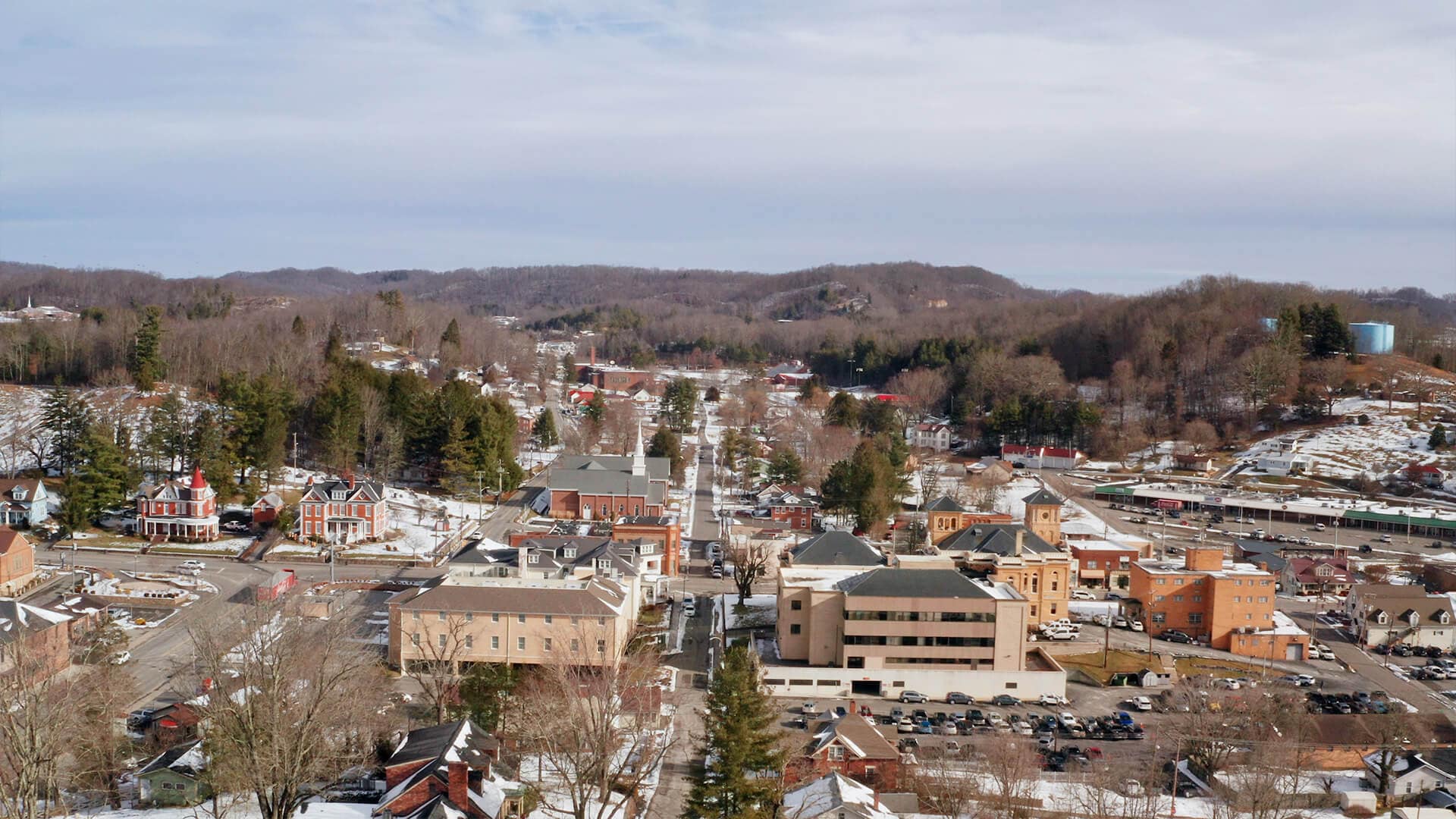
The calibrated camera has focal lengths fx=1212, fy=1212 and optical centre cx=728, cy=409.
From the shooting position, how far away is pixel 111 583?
30.8 meters

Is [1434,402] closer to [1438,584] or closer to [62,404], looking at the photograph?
[1438,584]

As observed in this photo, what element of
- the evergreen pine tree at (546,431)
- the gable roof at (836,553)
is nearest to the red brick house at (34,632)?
the gable roof at (836,553)

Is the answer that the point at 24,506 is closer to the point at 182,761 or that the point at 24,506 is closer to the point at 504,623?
the point at 504,623

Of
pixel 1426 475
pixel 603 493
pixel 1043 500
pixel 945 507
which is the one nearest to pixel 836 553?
pixel 945 507

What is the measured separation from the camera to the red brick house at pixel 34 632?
21.8m

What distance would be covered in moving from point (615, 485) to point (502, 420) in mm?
5997

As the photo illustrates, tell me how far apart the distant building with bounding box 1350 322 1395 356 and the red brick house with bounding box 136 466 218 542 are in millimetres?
62634

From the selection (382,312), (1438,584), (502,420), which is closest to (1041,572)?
(1438,584)

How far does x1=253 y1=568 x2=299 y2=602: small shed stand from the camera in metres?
29.3

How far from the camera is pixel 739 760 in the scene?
53.9ft

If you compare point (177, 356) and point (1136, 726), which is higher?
point (177, 356)

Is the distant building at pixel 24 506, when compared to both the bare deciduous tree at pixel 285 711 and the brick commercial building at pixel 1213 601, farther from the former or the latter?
the brick commercial building at pixel 1213 601

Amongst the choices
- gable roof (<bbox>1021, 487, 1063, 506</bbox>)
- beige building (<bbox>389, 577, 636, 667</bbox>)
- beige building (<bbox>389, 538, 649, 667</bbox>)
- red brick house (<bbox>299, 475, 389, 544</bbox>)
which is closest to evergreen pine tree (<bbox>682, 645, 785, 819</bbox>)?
beige building (<bbox>389, 538, 649, 667</bbox>)

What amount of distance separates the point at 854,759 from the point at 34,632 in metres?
15.9
